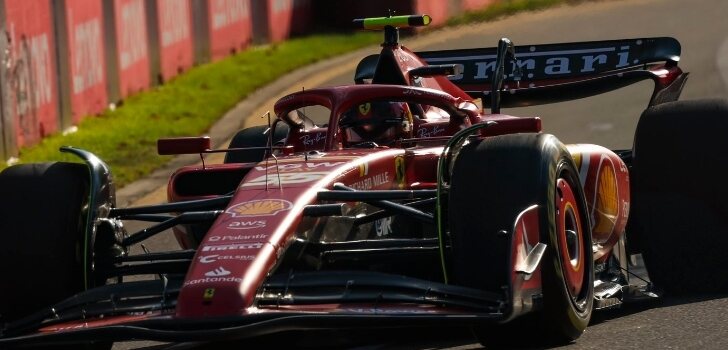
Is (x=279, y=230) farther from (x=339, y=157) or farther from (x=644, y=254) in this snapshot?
(x=644, y=254)

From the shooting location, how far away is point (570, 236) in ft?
23.1

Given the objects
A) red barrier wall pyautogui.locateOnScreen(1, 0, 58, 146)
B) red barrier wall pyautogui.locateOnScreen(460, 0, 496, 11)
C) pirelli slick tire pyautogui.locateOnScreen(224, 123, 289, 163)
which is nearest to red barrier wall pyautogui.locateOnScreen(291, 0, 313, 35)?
red barrier wall pyautogui.locateOnScreen(460, 0, 496, 11)

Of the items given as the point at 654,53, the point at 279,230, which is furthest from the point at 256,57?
the point at 279,230

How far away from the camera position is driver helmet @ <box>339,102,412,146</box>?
28.0ft

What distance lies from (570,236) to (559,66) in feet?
12.7

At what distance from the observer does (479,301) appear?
644 centimetres

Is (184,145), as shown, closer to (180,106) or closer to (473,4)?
(180,106)

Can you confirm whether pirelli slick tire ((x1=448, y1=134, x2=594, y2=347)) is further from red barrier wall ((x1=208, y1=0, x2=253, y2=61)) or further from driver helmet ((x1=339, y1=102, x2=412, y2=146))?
red barrier wall ((x1=208, y1=0, x2=253, y2=61))

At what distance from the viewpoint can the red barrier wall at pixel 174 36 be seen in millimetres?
19031

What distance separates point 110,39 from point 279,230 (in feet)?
36.8

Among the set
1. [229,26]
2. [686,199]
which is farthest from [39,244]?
[229,26]

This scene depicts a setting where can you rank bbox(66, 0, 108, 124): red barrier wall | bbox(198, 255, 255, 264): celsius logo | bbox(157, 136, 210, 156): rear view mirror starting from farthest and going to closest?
1. bbox(66, 0, 108, 124): red barrier wall
2. bbox(157, 136, 210, 156): rear view mirror
3. bbox(198, 255, 255, 264): celsius logo

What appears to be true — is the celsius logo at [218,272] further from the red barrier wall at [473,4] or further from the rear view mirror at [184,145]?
the red barrier wall at [473,4]

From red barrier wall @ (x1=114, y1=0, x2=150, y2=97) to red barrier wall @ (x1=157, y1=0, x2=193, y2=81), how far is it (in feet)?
1.68
